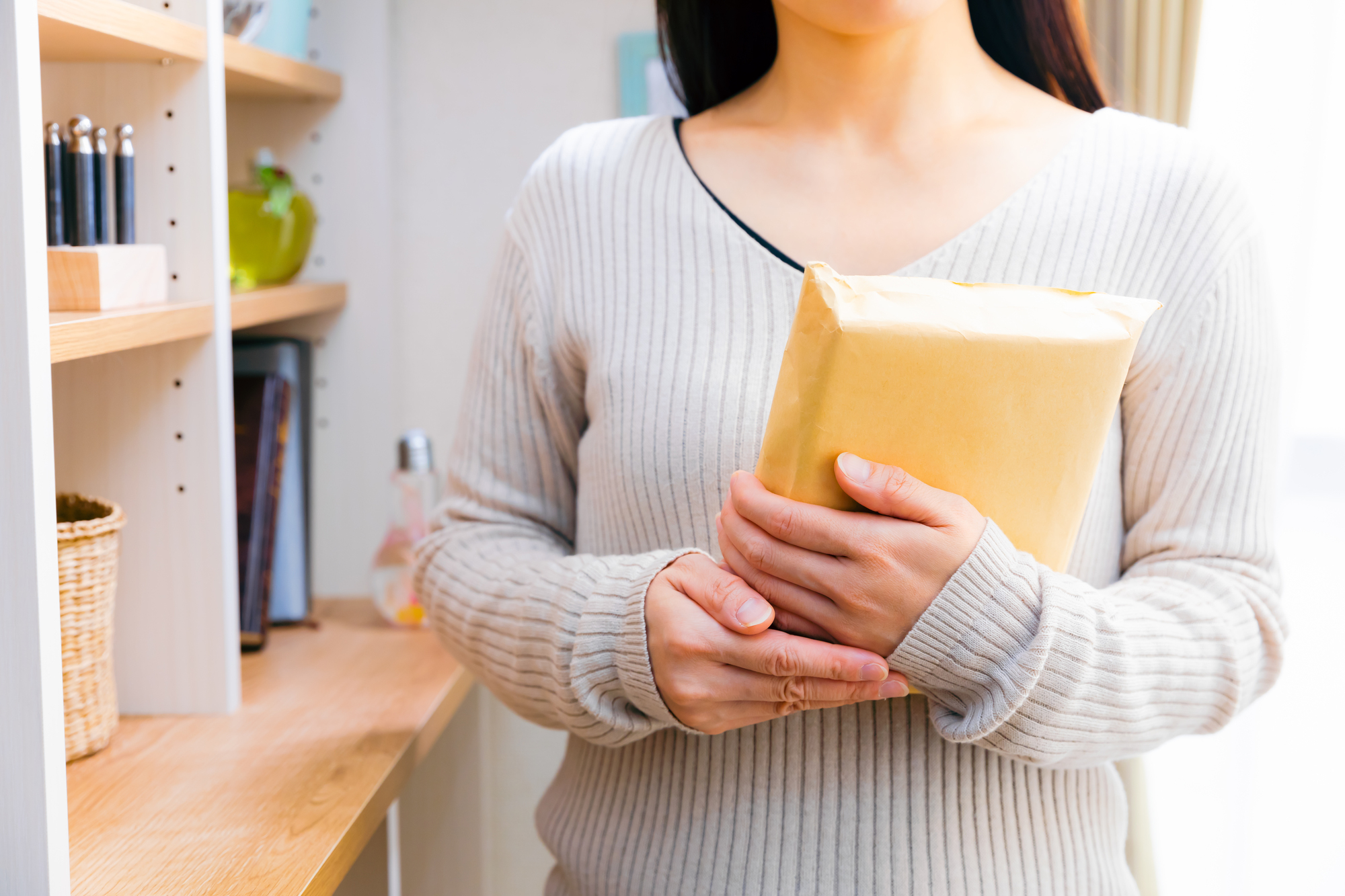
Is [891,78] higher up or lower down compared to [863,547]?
higher up

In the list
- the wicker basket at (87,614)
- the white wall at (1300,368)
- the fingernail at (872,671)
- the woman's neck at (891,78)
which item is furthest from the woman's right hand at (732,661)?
the white wall at (1300,368)

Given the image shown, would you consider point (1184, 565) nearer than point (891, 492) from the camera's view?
No

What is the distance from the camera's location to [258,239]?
117 centimetres

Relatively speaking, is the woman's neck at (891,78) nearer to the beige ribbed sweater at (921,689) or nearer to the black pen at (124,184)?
the beige ribbed sweater at (921,689)

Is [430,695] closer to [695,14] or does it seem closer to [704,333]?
[704,333]

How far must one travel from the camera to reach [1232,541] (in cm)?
66

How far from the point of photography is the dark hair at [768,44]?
0.78 m

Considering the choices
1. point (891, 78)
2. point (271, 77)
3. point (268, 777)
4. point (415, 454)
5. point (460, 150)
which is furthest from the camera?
point (460, 150)

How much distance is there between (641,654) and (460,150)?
2.90ft

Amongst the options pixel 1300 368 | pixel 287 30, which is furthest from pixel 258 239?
pixel 1300 368

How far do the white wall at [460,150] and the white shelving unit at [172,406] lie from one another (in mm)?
39

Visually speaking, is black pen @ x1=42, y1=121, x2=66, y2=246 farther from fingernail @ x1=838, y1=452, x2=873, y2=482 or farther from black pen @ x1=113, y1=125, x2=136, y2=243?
fingernail @ x1=838, y1=452, x2=873, y2=482

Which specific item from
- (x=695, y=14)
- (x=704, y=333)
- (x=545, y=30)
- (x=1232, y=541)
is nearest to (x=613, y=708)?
(x=704, y=333)

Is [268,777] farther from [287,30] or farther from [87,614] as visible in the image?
[287,30]
